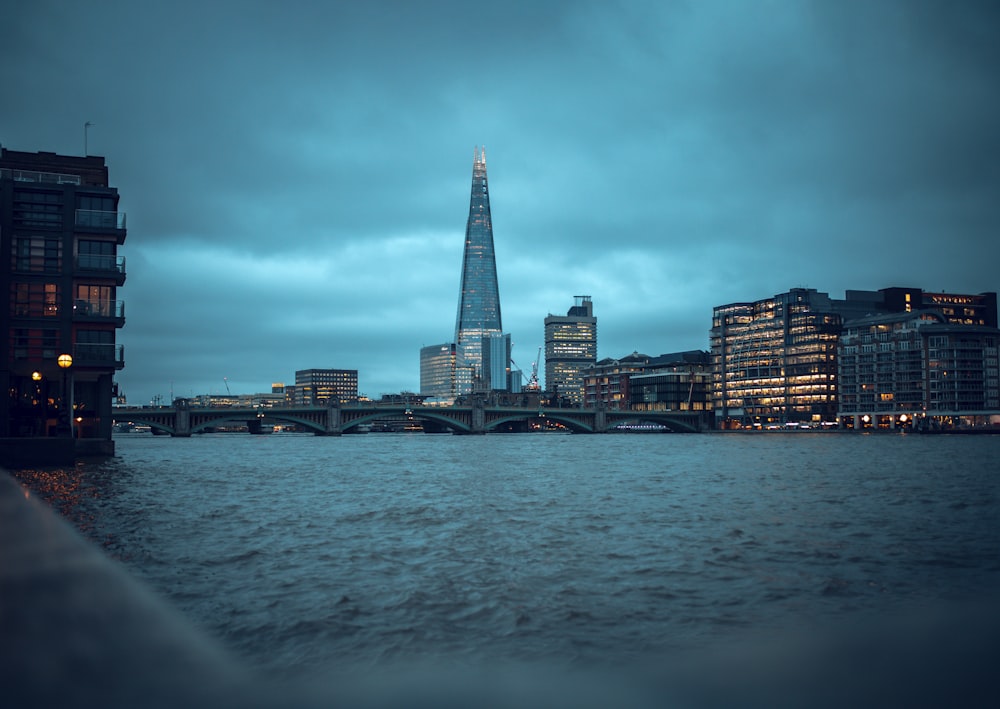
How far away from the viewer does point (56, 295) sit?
68750mm

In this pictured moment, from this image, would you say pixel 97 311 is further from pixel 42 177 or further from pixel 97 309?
pixel 42 177

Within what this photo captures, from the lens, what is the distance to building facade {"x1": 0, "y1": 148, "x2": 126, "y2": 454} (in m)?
66.4

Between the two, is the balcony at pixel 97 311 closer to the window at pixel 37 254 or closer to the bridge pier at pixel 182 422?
the window at pixel 37 254

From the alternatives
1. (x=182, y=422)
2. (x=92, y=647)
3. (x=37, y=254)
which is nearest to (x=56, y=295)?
(x=37, y=254)

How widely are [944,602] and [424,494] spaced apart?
31.1 meters

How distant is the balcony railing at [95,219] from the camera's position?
7138cm

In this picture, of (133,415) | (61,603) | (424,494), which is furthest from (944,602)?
(133,415)

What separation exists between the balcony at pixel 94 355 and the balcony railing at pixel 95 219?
11.1 m

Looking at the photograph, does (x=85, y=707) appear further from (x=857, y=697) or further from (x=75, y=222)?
(x=75, y=222)

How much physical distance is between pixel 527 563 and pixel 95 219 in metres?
64.9

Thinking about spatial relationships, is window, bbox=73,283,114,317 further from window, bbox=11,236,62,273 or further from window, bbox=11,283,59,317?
window, bbox=11,236,62,273

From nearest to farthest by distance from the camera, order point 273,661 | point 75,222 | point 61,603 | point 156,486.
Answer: point 61,603 < point 273,661 < point 156,486 < point 75,222

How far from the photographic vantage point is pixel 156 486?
160 feet

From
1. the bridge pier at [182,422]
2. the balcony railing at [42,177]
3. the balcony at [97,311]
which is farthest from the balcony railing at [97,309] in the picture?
the bridge pier at [182,422]
